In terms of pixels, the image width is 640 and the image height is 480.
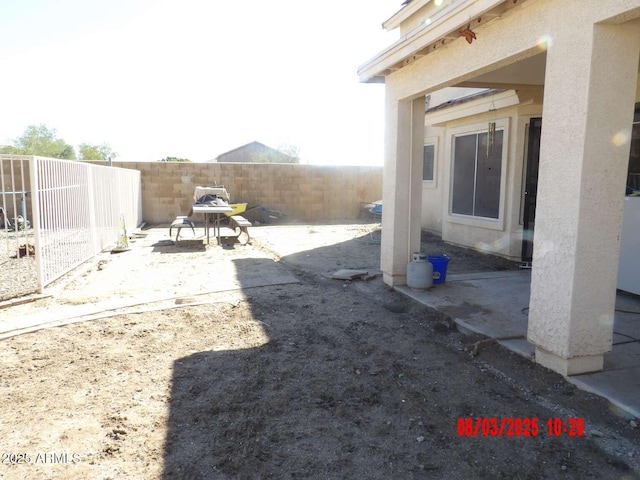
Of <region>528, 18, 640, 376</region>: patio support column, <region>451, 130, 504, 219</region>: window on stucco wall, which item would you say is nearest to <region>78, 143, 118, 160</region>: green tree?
<region>451, 130, 504, 219</region>: window on stucco wall

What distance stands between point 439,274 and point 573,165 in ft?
10.2

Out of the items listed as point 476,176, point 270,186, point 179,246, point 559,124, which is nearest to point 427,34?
point 559,124

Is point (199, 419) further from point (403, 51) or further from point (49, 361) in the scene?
point (403, 51)

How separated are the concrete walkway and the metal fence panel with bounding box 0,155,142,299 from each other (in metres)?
4.95

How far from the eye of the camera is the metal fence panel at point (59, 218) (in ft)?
19.3

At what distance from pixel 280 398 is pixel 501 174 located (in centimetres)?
642

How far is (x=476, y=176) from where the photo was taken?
8.80 m

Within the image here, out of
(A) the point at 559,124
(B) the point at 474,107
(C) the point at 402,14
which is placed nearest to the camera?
(A) the point at 559,124

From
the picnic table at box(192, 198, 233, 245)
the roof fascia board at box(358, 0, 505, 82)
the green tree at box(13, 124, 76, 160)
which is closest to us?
the roof fascia board at box(358, 0, 505, 82)

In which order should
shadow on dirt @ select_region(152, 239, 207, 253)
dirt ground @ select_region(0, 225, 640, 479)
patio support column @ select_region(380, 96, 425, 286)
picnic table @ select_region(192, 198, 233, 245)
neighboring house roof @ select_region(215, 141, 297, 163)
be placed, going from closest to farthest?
1. dirt ground @ select_region(0, 225, 640, 479)
2. patio support column @ select_region(380, 96, 425, 286)
3. shadow on dirt @ select_region(152, 239, 207, 253)
4. picnic table @ select_region(192, 198, 233, 245)
5. neighboring house roof @ select_region(215, 141, 297, 163)

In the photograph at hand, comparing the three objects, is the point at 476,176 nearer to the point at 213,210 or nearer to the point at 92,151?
the point at 213,210

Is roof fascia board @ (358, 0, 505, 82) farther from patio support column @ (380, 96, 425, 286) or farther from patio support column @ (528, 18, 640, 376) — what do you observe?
patio support column @ (528, 18, 640, 376)

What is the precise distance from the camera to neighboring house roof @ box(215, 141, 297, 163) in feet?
178

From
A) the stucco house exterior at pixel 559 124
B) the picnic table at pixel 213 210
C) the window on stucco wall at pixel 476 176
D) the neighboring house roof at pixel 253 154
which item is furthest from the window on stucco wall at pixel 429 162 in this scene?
the neighboring house roof at pixel 253 154
